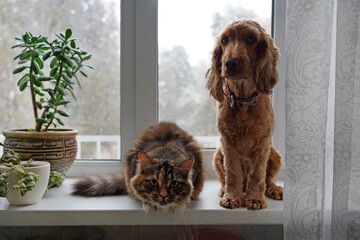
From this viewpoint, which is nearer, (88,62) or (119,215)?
(119,215)

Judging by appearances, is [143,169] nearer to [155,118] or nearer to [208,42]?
[155,118]

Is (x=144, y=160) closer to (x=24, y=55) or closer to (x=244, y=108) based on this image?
(x=244, y=108)

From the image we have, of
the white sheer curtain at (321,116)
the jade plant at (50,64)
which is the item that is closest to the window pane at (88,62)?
the jade plant at (50,64)

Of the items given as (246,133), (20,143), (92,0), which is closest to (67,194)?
(20,143)

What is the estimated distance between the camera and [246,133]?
0.97 m

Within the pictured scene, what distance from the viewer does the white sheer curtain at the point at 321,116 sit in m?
0.85

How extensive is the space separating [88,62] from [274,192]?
94cm

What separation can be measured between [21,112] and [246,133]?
3.24 feet

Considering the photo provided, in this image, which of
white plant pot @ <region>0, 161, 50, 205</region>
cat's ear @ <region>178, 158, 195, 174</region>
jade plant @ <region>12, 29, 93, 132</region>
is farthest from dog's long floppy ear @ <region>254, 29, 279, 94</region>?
white plant pot @ <region>0, 161, 50, 205</region>


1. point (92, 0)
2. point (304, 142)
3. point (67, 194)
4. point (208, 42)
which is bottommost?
point (67, 194)

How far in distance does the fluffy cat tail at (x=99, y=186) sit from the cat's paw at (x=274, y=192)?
1.75 feet

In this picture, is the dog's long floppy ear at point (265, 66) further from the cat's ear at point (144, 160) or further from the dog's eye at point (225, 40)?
the cat's ear at point (144, 160)

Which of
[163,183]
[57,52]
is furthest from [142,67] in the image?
[163,183]

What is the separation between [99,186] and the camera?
1.13 m
